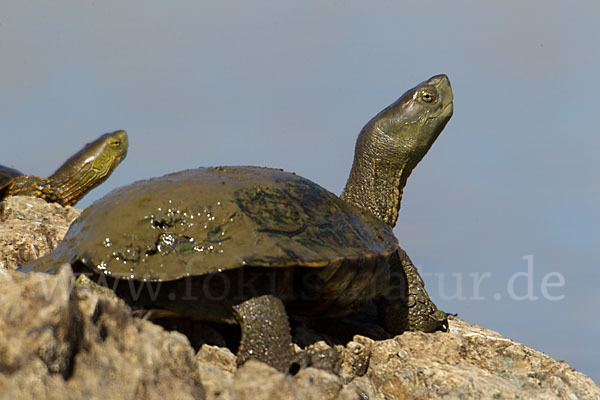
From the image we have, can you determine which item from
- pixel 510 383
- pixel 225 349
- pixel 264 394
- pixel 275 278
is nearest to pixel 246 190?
pixel 275 278

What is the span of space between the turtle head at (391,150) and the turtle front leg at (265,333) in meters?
1.76

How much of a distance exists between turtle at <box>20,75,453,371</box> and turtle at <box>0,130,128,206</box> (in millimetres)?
5596

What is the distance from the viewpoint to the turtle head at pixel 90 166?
9.20 metres

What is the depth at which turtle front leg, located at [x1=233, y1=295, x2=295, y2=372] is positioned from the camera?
119 inches

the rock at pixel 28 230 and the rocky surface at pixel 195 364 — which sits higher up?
the rocky surface at pixel 195 364

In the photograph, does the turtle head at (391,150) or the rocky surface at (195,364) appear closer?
the rocky surface at (195,364)

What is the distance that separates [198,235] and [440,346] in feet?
5.91

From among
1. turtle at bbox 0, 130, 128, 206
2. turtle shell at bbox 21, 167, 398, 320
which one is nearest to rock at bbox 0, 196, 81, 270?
turtle shell at bbox 21, 167, 398, 320

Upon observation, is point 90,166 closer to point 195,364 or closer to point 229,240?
point 229,240

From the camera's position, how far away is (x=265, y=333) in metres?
3.04

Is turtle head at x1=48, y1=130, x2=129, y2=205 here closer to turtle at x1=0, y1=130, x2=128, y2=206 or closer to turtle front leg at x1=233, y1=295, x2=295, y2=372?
turtle at x1=0, y1=130, x2=128, y2=206

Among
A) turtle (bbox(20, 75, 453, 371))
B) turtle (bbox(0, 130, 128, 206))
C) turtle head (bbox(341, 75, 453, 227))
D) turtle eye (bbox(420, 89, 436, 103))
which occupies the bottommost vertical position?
turtle (bbox(0, 130, 128, 206))

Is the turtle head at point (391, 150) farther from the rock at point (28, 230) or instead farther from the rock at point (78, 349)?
the rock at point (78, 349)

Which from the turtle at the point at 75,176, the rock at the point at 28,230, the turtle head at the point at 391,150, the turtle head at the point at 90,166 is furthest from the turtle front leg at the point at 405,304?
the turtle head at the point at 90,166
